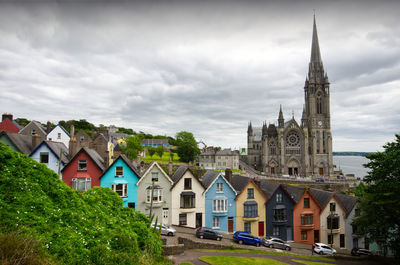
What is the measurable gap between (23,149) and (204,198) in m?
24.0

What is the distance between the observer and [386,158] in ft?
92.5

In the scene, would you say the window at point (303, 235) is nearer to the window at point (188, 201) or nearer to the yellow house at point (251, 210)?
the yellow house at point (251, 210)

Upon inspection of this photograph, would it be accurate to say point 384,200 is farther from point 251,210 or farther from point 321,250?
point 251,210

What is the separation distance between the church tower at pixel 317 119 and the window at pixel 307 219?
8170 centimetres

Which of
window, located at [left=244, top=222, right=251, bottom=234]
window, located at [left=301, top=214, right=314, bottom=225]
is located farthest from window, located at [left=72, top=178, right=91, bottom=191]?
window, located at [left=301, top=214, right=314, bottom=225]

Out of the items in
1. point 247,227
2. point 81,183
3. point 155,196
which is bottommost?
point 247,227

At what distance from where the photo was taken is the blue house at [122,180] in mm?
30906

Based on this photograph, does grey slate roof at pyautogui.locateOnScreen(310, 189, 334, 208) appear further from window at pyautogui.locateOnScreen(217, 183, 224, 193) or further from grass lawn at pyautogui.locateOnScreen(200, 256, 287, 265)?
grass lawn at pyautogui.locateOnScreen(200, 256, 287, 265)

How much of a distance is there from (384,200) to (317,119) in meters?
98.6

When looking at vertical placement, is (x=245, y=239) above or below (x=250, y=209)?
below

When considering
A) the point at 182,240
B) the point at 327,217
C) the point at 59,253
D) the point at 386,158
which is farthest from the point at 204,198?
the point at 59,253

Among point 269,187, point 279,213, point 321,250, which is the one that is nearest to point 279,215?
point 279,213

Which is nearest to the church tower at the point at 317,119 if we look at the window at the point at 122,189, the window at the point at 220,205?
the window at the point at 220,205

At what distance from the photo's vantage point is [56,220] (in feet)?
35.0
